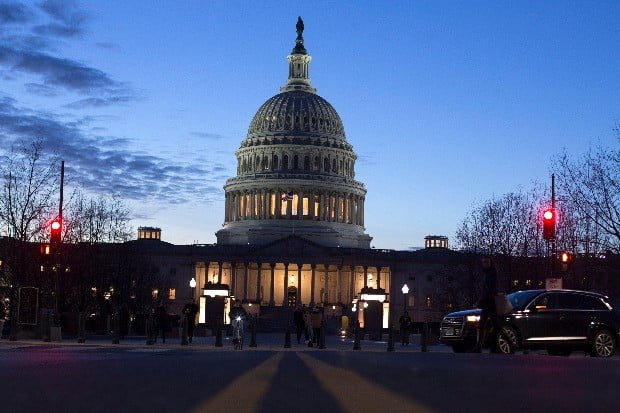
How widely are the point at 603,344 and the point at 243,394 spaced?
2044cm

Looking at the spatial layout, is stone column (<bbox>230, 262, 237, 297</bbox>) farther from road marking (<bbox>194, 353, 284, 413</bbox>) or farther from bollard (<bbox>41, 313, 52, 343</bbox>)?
road marking (<bbox>194, 353, 284, 413</bbox>)

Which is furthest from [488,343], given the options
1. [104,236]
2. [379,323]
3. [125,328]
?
[104,236]

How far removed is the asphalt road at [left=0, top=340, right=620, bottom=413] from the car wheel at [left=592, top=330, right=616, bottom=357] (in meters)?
11.6

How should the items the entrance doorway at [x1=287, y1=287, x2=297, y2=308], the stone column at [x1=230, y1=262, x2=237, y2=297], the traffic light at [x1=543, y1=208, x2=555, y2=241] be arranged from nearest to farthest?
the traffic light at [x1=543, y1=208, x2=555, y2=241] < the stone column at [x1=230, y1=262, x2=237, y2=297] < the entrance doorway at [x1=287, y1=287, x2=297, y2=308]

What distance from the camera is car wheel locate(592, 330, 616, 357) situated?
32188mm

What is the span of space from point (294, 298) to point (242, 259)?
440 inches

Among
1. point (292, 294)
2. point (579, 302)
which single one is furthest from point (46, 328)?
point (292, 294)

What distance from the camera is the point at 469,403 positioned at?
12.8m

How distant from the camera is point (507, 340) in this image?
3172 cm

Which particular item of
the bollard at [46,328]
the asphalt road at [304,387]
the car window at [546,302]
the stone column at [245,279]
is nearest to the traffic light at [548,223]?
the car window at [546,302]

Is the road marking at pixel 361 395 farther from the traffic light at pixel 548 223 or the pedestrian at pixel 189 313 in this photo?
the pedestrian at pixel 189 313

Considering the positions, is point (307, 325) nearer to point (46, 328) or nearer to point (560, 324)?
point (46, 328)

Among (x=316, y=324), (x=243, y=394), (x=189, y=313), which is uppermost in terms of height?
(x=189, y=313)

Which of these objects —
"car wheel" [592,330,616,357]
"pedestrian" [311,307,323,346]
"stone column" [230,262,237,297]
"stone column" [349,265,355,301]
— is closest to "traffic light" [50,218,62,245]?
"pedestrian" [311,307,323,346]
